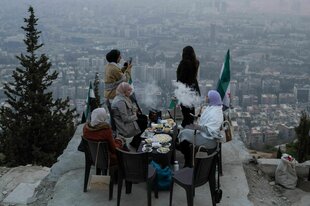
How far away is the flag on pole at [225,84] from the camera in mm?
6750

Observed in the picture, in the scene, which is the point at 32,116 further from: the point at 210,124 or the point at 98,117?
the point at 210,124

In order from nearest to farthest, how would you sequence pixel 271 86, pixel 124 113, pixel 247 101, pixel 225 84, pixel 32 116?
pixel 124 113, pixel 225 84, pixel 32 116, pixel 247 101, pixel 271 86

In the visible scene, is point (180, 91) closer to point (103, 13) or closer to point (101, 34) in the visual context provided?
point (101, 34)

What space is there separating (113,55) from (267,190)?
3276 mm

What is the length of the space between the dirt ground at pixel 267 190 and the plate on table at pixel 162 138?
1.37 m

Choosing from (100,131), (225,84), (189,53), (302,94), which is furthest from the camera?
(302,94)

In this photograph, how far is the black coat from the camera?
707cm

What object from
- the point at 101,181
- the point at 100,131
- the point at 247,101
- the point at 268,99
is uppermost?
the point at 100,131

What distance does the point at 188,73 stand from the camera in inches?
281

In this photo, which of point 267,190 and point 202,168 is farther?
point 267,190

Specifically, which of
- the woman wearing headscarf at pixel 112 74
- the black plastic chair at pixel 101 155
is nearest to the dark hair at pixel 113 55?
the woman wearing headscarf at pixel 112 74

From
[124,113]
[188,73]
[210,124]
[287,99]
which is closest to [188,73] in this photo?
[188,73]

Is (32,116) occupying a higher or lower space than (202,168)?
lower

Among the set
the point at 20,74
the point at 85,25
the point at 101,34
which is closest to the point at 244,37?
the point at 101,34
